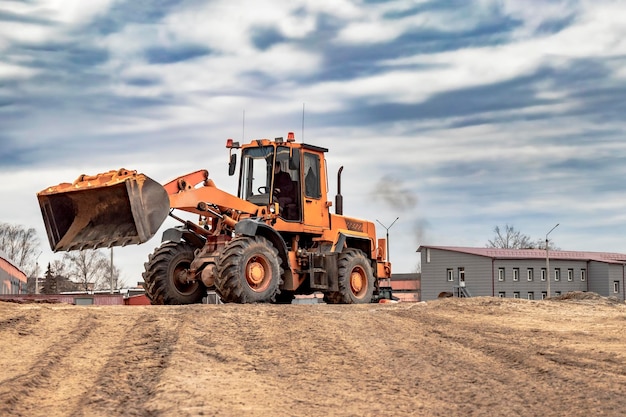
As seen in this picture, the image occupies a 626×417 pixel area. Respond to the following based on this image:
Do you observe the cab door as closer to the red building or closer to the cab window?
the cab window

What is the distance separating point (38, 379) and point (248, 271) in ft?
24.7

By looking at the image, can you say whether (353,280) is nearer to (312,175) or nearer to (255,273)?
(312,175)

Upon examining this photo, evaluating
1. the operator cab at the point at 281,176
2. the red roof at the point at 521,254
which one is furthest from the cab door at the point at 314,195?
the red roof at the point at 521,254

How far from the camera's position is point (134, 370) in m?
9.56

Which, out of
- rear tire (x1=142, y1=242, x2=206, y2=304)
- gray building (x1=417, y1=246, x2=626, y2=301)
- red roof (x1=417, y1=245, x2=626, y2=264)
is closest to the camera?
rear tire (x1=142, y1=242, x2=206, y2=304)

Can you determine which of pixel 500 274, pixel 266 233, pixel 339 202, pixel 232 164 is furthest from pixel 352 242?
pixel 500 274

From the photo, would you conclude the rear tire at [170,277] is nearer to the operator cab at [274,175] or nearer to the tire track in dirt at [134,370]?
the operator cab at [274,175]

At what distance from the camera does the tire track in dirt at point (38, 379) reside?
8047 millimetres

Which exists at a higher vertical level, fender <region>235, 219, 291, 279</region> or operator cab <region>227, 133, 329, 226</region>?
operator cab <region>227, 133, 329, 226</region>

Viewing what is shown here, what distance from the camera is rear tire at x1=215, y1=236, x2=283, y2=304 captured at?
1590cm

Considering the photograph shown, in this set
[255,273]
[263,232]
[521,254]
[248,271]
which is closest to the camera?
[248,271]

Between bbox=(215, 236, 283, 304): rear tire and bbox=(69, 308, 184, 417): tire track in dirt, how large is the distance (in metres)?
2.92

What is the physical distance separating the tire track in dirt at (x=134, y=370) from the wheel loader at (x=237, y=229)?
3.04 meters

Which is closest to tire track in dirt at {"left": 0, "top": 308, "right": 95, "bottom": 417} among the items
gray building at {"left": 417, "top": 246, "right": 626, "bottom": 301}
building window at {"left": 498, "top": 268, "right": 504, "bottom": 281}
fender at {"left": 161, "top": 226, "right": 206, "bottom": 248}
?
fender at {"left": 161, "top": 226, "right": 206, "bottom": 248}
